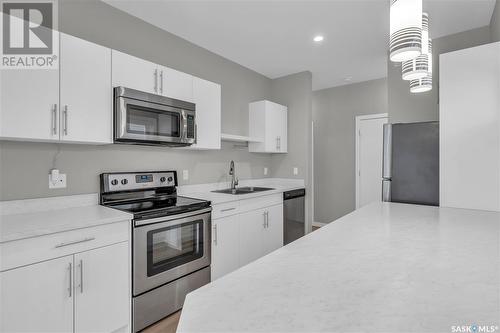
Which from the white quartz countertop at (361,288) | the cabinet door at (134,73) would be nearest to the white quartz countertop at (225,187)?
the cabinet door at (134,73)

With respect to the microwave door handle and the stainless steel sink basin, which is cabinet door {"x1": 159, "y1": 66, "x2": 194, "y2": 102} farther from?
the stainless steel sink basin

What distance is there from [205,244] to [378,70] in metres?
3.55

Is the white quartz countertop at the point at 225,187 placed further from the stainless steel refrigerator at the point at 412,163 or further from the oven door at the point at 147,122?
the stainless steel refrigerator at the point at 412,163

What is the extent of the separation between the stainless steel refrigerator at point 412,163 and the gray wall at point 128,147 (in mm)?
1878

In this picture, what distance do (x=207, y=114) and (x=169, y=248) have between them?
54.9 inches

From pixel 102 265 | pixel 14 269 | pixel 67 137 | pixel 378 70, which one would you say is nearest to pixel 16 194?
pixel 67 137

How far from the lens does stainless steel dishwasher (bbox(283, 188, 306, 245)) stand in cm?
343

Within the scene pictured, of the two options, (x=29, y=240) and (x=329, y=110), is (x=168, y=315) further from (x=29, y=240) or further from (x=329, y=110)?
(x=329, y=110)

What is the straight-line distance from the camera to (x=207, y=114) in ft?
8.95

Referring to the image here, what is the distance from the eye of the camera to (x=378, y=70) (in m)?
3.89

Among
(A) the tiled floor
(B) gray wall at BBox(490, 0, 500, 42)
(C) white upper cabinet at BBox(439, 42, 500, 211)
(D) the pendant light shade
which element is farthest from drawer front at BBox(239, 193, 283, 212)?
(B) gray wall at BBox(490, 0, 500, 42)

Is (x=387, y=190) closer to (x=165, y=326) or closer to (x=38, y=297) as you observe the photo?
(x=165, y=326)

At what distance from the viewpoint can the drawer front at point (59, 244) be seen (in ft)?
4.29

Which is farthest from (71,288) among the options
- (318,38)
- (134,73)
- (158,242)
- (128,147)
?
(318,38)
